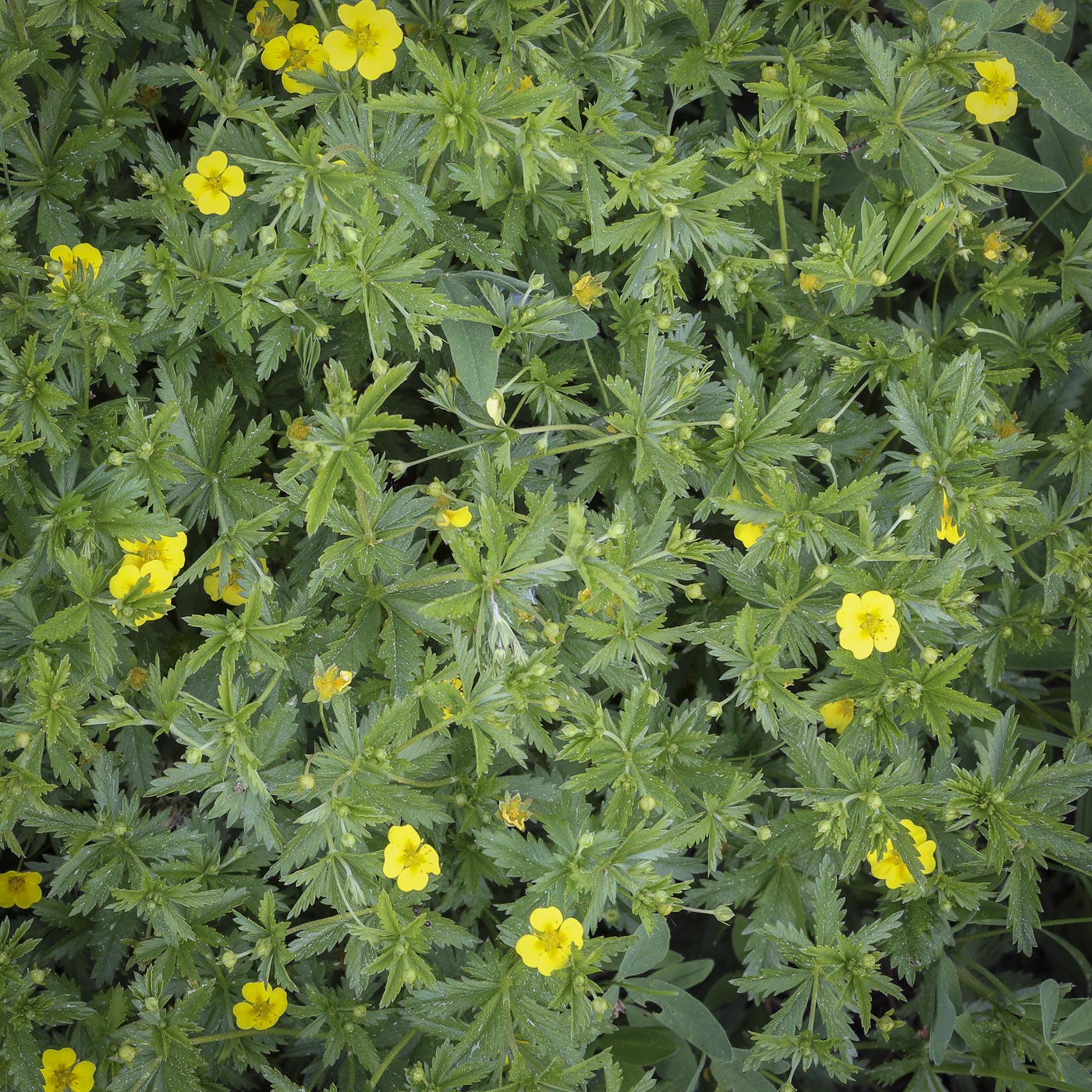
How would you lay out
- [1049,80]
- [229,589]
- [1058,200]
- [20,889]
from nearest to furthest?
1. [229,589]
2. [20,889]
3. [1049,80]
4. [1058,200]

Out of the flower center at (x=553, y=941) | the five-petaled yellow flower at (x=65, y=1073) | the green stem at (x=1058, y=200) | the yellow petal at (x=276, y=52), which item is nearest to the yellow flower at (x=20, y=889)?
the five-petaled yellow flower at (x=65, y=1073)

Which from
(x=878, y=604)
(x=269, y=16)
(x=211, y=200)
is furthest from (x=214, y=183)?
(x=878, y=604)

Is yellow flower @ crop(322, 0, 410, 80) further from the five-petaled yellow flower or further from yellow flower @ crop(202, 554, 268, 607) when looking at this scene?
the five-petaled yellow flower

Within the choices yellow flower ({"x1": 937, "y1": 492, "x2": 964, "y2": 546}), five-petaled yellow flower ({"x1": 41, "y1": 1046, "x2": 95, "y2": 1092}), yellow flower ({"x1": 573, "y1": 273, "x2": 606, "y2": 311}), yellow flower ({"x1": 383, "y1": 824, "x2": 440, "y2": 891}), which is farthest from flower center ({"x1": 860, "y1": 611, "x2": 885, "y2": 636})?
five-petaled yellow flower ({"x1": 41, "y1": 1046, "x2": 95, "y2": 1092})

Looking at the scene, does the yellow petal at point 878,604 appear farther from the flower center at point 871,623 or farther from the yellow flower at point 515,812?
the yellow flower at point 515,812

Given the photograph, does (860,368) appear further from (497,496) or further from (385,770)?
(385,770)

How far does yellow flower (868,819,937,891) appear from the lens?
2434mm

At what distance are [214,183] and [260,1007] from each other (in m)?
2.08

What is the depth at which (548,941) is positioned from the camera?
2.18m

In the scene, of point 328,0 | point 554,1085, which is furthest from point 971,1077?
point 328,0

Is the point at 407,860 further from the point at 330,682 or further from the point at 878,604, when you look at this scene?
the point at 878,604

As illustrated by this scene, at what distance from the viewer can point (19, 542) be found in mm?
2430

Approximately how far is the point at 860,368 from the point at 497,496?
3.81 ft

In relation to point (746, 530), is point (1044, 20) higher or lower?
higher
